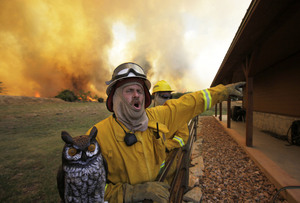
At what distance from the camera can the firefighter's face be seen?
1.48 metres

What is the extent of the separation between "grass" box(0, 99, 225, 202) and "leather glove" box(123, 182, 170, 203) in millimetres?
3700

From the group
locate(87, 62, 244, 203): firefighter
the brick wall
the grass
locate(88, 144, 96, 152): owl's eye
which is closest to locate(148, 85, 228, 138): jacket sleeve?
locate(87, 62, 244, 203): firefighter

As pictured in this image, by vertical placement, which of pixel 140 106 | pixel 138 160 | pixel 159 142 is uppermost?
pixel 140 106

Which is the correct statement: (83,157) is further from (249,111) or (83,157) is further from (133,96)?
(249,111)

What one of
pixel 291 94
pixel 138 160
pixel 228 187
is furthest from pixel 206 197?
pixel 291 94

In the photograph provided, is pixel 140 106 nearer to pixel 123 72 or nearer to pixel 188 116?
pixel 123 72

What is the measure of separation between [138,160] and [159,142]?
30cm

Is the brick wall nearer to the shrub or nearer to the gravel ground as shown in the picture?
the gravel ground

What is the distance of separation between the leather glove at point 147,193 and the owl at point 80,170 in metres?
0.36

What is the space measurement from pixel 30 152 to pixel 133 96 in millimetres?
6612

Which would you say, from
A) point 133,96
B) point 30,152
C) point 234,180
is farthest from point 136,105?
point 30,152

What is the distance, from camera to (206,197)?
3012 millimetres

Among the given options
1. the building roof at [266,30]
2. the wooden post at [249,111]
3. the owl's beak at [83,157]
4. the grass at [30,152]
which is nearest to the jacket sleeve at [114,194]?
the owl's beak at [83,157]

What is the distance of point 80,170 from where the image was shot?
83 centimetres
